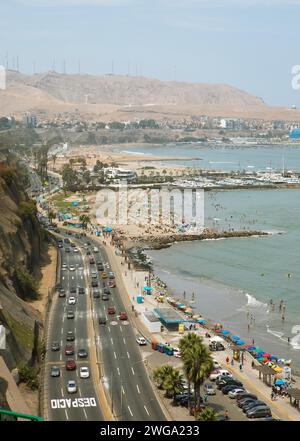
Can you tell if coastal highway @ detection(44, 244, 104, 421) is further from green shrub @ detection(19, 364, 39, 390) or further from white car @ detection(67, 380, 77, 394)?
green shrub @ detection(19, 364, 39, 390)

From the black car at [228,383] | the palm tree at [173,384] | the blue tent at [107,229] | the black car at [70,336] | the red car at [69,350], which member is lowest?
the blue tent at [107,229]

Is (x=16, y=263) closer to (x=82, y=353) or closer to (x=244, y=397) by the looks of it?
(x=82, y=353)

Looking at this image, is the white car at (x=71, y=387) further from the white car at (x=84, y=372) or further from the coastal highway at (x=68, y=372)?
the white car at (x=84, y=372)

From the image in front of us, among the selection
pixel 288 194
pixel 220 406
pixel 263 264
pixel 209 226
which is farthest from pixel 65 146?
pixel 220 406

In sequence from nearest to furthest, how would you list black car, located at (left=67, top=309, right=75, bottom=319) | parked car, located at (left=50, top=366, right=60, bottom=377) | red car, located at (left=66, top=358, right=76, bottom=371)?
parked car, located at (left=50, top=366, right=60, bottom=377)
red car, located at (left=66, top=358, right=76, bottom=371)
black car, located at (left=67, top=309, right=75, bottom=319)

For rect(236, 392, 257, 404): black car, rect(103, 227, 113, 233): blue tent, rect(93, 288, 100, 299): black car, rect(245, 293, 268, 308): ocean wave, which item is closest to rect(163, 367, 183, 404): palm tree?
rect(236, 392, 257, 404): black car

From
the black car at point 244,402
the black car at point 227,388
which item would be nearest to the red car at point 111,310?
the black car at point 227,388
